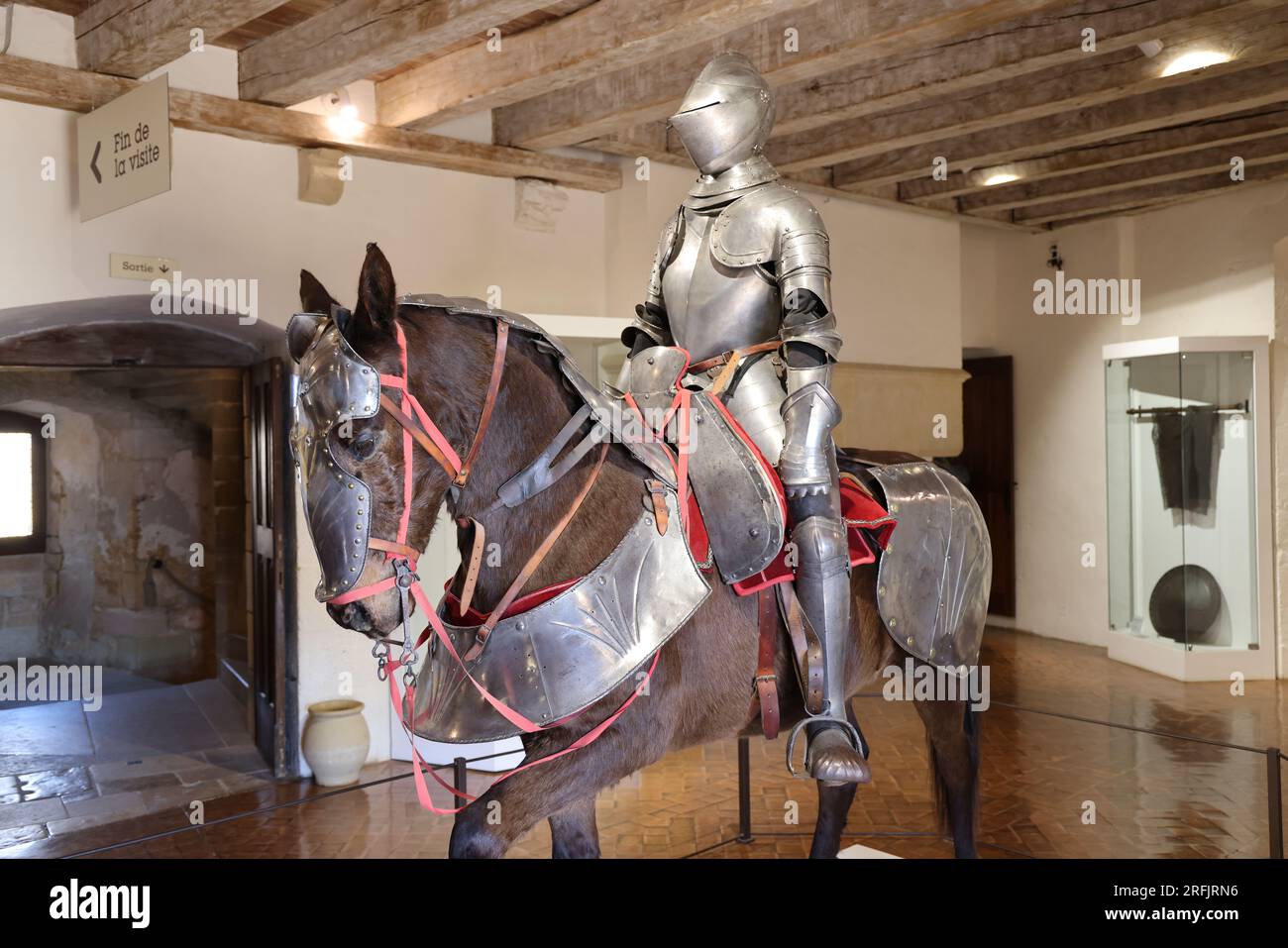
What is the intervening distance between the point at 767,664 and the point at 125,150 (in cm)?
340

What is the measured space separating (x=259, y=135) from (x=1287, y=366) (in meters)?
7.27

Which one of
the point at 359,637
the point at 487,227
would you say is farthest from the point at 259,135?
the point at 359,637

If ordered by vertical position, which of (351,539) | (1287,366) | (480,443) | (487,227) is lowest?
(351,539)

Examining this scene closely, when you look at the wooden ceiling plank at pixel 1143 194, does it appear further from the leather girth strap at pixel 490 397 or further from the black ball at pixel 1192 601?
the leather girth strap at pixel 490 397

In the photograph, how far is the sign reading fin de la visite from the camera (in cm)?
410

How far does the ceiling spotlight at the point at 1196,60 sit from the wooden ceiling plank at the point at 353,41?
318 centimetres

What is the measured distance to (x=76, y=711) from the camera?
25.9 ft

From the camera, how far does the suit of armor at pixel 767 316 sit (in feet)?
9.18

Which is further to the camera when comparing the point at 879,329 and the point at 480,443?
the point at 879,329

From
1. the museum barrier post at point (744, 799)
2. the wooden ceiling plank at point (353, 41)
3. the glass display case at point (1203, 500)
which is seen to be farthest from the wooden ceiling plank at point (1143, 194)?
the museum barrier post at point (744, 799)

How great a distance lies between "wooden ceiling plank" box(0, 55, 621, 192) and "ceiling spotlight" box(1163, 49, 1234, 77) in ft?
10.7

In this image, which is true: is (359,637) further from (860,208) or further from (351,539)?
(860,208)

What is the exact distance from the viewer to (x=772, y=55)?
500cm

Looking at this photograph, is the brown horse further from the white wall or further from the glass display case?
the white wall
